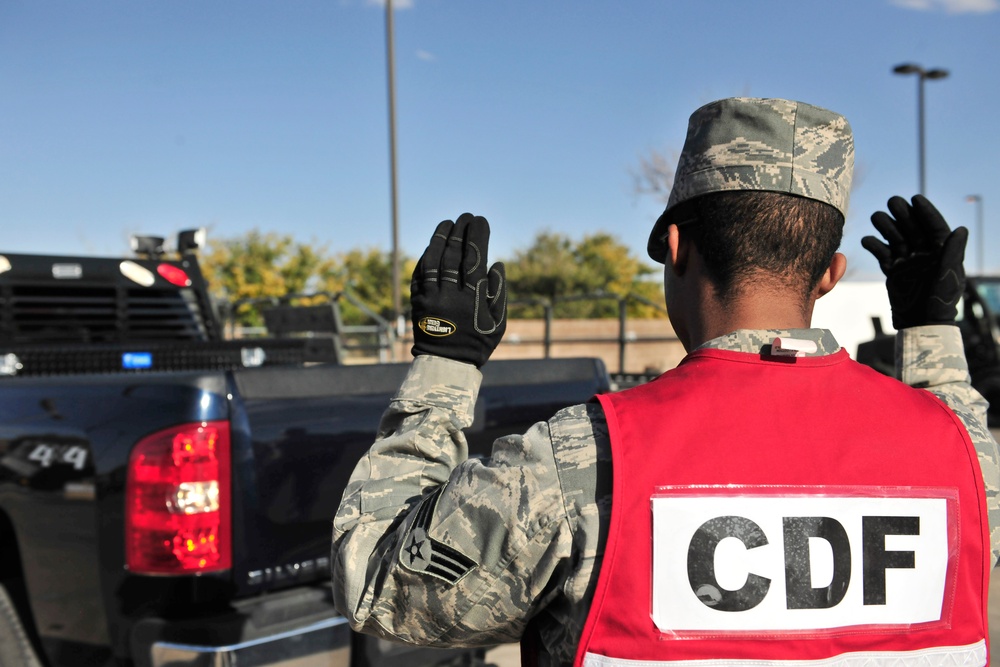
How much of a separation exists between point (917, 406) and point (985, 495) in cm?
16

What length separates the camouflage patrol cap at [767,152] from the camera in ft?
4.32

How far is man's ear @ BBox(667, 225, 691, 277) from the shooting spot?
1375 mm

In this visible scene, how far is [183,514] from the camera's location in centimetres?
231

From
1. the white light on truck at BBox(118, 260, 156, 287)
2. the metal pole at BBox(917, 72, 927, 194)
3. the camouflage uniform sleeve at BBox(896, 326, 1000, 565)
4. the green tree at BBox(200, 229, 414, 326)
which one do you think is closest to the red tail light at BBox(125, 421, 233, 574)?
the camouflage uniform sleeve at BBox(896, 326, 1000, 565)

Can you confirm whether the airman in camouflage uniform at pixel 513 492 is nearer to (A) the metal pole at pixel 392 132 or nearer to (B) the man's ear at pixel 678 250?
(B) the man's ear at pixel 678 250

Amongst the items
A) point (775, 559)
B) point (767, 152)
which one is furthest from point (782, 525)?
point (767, 152)

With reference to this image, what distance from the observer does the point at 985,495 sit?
1301mm

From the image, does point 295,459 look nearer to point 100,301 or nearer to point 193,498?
point 193,498

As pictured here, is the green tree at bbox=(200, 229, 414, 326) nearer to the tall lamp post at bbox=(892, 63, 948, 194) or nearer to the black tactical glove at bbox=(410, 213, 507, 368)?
the tall lamp post at bbox=(892, 63, 948, 194)

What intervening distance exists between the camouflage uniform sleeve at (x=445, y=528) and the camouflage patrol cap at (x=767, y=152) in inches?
18.2

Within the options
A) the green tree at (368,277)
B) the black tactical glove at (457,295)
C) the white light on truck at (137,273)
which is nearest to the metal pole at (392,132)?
the white light on truck at (137,273)

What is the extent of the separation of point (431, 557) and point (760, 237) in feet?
2.17

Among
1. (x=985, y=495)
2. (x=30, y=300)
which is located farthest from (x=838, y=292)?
(x=985, y=495)

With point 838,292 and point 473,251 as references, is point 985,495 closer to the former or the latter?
point 473,251
